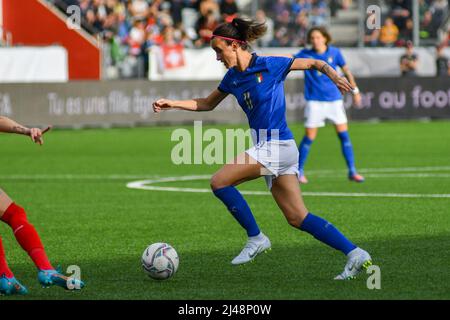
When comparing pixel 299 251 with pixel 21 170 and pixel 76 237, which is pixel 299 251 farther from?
pixel 21 170

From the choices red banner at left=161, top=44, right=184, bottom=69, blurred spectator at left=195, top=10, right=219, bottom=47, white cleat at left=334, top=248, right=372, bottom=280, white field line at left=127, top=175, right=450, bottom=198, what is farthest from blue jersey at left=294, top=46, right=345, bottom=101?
blurred spectator at left=195, top=10, right=219, bottom=47

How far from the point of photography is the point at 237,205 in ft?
35.2

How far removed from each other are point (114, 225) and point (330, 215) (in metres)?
2.58

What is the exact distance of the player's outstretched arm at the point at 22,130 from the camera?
862 cm

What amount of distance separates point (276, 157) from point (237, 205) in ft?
2.73

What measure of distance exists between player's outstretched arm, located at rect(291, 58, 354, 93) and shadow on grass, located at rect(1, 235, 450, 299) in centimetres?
155

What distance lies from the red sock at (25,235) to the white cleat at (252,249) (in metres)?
2.14

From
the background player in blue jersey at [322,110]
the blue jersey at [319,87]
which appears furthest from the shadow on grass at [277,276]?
the blue jersey at [319,87]

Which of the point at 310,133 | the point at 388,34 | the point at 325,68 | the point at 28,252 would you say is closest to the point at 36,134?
the point at 28,252

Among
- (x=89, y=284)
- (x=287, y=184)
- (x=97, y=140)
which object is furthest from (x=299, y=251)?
(x=97, y=140)

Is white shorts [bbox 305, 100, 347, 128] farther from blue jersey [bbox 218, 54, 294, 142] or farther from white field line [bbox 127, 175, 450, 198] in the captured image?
blue jersey [bbox 218, 54, 294, 142]

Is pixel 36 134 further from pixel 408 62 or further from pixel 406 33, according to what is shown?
pixel 406 33

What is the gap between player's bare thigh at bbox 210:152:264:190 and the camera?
10.2 metres

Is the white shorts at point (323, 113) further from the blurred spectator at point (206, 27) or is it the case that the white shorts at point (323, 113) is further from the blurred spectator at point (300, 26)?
the blurred spectator at point (300, 26)
